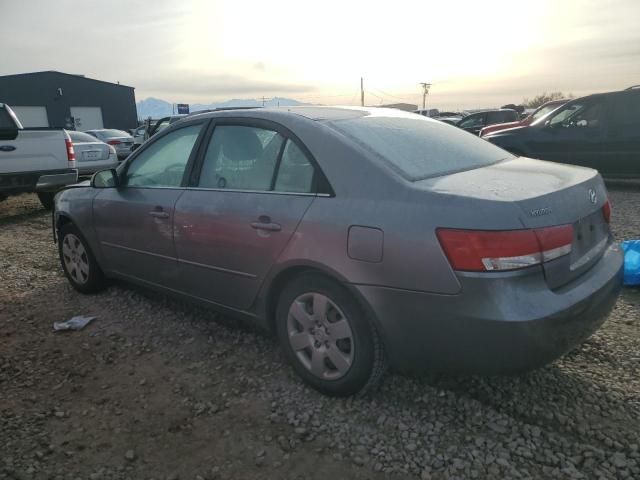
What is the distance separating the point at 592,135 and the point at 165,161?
781 centimetres

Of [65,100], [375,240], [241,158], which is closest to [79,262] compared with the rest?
[241,158]

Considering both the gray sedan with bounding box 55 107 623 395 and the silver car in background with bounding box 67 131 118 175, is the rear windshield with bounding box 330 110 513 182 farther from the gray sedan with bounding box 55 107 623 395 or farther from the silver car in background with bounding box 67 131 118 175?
the silver car in background with bounding box 67 131 118 175

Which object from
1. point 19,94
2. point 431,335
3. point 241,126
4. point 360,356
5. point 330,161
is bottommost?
point 360,356

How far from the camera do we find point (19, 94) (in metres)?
36.3

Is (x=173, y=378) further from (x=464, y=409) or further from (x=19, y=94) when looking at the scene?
(x=19, y=94)

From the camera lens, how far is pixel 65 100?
38.7 m

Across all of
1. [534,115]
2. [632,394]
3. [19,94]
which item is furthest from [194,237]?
[19,94]

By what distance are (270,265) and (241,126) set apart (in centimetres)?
98

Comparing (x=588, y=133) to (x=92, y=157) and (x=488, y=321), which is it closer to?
(x=488, y=321)

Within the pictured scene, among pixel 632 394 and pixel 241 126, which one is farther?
pixel 241 126

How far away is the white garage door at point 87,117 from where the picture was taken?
130 ft

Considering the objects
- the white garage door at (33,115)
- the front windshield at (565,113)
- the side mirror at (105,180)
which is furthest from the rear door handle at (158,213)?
the white garage door at (33,115)

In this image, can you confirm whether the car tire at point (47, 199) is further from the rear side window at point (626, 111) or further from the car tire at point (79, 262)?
the rear side window at point (626, 111)

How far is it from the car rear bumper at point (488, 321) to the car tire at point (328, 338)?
117 millimetres
